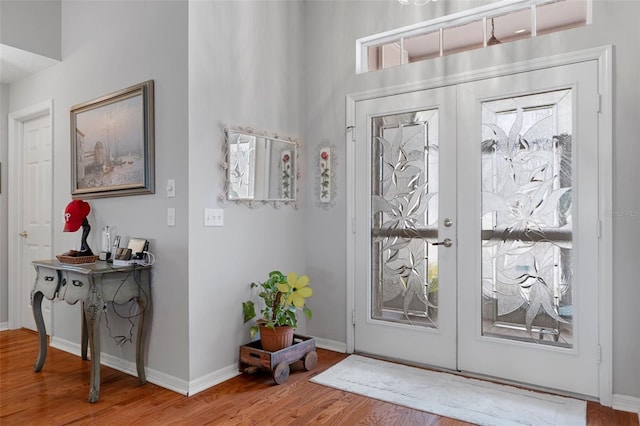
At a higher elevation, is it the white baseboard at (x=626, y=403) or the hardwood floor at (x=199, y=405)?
the white baseboard at (x=626, y=403)

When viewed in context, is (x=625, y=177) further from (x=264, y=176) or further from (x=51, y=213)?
(x=51, y=213)

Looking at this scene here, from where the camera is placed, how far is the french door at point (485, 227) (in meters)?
2.49

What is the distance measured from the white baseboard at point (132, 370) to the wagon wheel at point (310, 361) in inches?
30.9

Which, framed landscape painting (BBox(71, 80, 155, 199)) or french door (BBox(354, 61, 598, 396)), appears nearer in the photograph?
french door (BBox(354, 61, 598, 396))

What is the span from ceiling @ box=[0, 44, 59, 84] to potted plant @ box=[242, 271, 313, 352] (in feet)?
8.45

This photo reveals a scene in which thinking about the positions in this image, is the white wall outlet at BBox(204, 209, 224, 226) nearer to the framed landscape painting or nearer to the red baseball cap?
the framed landscape painting

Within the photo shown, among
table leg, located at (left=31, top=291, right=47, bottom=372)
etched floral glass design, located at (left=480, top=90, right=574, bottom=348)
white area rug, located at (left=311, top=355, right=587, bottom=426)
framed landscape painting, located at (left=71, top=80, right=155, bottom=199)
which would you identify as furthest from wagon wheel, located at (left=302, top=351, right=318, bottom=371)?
table leg, located at (left=31, top=291, right=47, bottom=372)

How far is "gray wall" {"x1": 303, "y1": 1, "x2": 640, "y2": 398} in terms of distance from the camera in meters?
2.34

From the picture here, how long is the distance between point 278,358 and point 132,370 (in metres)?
1.01

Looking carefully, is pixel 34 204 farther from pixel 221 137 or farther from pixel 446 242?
pixel 446 242

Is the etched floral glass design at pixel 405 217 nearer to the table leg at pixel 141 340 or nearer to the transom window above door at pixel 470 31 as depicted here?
the transom window above door at pixel 470 31

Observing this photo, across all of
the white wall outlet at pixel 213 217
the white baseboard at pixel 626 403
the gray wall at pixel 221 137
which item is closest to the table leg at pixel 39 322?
the gray wall at pixel 221 137

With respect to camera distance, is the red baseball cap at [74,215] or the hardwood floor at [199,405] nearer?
the hardwood floor at [199,405]

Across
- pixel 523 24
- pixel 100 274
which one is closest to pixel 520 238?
pixel 523 24
